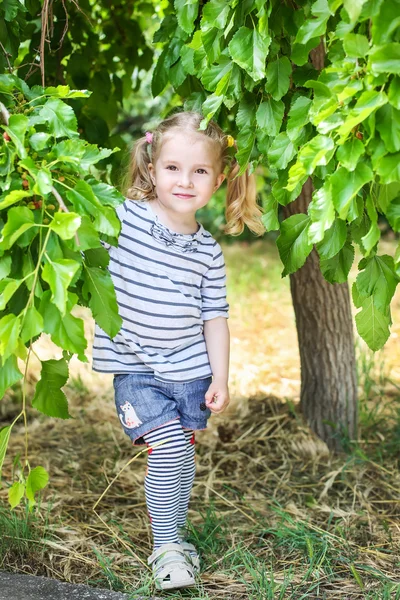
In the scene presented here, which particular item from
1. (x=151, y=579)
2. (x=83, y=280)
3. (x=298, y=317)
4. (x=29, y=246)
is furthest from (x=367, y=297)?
(x=298, y=317)

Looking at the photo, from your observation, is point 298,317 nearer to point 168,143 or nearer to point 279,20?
point 168,143

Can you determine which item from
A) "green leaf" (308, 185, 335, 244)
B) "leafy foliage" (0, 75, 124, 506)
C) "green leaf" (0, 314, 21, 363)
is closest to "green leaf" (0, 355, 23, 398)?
"leafy foliage" (0, 75, 124, 506)

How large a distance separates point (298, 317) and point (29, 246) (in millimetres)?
1782

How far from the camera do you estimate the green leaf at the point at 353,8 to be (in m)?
1.26

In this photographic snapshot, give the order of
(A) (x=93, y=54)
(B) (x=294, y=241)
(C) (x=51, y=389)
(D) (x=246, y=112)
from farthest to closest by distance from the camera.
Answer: (A) (x=93, y=54) < (D) (x=246, y=112) < (B) (x=294, y=241) < (C) (x=51, y=389)

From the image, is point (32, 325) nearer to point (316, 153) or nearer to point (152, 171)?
point (316, 153)

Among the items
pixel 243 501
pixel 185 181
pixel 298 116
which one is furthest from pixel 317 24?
pixel 243 501

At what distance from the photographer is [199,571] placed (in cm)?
224

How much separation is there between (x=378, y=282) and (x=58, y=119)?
75cm

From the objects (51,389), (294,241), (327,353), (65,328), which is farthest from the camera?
(327,353)

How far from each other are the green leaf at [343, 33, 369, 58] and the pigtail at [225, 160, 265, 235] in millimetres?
1025

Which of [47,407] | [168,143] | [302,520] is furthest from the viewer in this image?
[302,520]

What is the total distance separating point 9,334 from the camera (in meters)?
1.32

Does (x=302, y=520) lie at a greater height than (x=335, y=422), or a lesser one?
lesser
